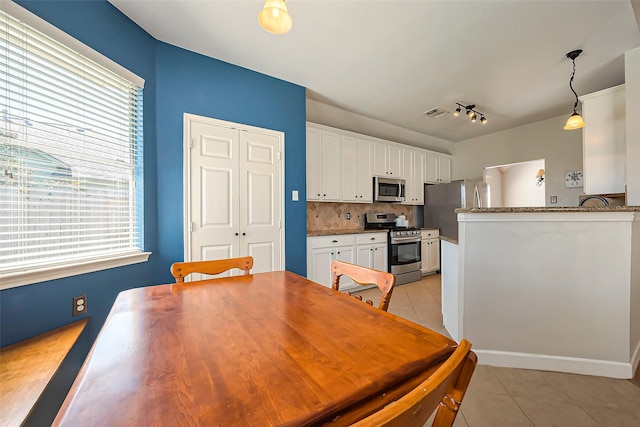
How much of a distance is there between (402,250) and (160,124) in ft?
11.8

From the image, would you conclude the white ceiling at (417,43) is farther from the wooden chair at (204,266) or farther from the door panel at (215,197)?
the wooden chair at (204,266)

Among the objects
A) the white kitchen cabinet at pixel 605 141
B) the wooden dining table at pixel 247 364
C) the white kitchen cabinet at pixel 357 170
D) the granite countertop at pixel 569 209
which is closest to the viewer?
the wooden dining table at pixel 247 364

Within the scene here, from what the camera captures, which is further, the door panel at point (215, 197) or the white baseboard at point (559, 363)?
the door panel at point (215, 197)

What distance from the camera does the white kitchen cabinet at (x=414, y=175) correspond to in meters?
4.70

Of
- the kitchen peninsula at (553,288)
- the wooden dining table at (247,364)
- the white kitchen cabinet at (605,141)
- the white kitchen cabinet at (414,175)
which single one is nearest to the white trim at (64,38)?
the wooden dining table at (247,364)

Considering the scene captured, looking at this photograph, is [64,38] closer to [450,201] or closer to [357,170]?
[357,170]

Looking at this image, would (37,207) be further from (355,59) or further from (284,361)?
(355,59)

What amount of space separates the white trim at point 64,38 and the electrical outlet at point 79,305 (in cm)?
155

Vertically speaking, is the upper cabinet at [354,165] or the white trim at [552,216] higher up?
the upper cabinet at [354,165]

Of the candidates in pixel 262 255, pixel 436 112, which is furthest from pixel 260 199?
pixel 436 112

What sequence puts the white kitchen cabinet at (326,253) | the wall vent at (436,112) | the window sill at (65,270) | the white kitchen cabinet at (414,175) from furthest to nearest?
the white kitchen cabinet at (414,175), the wall vent at (436,112), the white kitchen cabinet at (326,253), the window sill at (65,270)

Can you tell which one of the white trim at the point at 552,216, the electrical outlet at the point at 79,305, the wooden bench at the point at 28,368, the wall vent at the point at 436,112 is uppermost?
the wall vent at the point at 436,112

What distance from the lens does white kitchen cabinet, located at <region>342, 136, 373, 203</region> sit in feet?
12.8

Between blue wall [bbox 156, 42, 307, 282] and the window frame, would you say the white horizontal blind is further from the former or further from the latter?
blue wall [bbox 156, 42, 307, 282]
